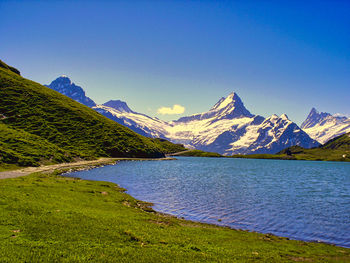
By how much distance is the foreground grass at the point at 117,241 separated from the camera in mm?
17906

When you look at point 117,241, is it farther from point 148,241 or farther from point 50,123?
point 50,123

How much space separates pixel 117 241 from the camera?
21.0 meters

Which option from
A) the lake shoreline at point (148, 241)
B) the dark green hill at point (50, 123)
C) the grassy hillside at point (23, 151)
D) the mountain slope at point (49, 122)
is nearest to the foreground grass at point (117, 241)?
the lake shoreline at point (148, 241)

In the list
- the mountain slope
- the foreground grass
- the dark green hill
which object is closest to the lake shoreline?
the foreground grass

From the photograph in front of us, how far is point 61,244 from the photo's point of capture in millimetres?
19016

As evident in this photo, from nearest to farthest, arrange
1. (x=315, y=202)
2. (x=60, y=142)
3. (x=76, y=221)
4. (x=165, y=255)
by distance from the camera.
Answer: (x=165, y=255) → (x=76, y=221) → (x=315, y=202) → (x=60, y=142)

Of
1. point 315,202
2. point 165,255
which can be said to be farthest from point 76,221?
point 315,202

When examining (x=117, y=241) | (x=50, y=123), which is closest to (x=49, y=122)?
(x=50, y=123)

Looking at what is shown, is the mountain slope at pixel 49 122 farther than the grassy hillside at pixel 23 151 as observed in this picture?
Yes

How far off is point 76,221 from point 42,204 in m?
8.16

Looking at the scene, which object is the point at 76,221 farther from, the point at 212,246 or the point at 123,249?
the point at 212,246

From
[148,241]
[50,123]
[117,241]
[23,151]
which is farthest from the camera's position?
[50,123]

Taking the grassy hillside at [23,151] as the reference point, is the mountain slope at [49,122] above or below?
above

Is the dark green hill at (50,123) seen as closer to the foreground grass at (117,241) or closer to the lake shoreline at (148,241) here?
the foreground grass at (117,241)
